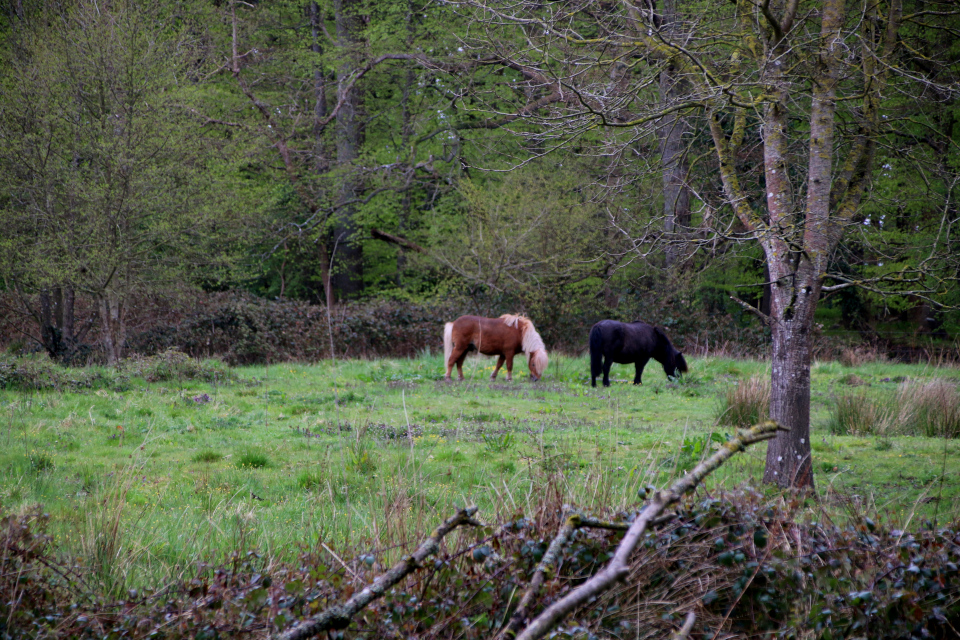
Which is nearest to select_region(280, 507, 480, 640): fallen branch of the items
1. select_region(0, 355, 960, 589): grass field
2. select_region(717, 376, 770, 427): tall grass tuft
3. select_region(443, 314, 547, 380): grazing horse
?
select_region(0, 355, 960, 589): grass field

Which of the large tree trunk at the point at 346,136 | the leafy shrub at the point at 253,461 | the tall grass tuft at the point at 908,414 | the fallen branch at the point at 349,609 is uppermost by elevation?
the large tree trunk at the point at 346,136

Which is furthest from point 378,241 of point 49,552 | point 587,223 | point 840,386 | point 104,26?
point 49,552

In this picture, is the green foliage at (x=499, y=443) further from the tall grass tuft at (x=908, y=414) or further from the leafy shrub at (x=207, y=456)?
the tall grass tuft at (x=908, y=414)

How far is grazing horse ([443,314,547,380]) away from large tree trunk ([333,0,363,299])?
470 inches

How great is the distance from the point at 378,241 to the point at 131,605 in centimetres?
2902

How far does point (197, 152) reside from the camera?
1747cm

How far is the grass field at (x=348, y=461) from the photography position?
3.71 metres

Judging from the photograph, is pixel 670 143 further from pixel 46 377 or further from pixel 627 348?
pixel 46 377

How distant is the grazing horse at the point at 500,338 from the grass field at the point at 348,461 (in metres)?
0.74

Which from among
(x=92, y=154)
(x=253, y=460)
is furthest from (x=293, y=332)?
(x=253, y=460)

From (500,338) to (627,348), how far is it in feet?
8.03

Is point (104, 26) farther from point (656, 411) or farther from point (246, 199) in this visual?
point (656, 411)

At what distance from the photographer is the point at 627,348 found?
1417 cm

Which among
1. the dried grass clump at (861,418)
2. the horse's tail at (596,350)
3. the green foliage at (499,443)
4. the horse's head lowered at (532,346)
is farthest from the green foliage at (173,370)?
the dried grass clump at (861,418)
